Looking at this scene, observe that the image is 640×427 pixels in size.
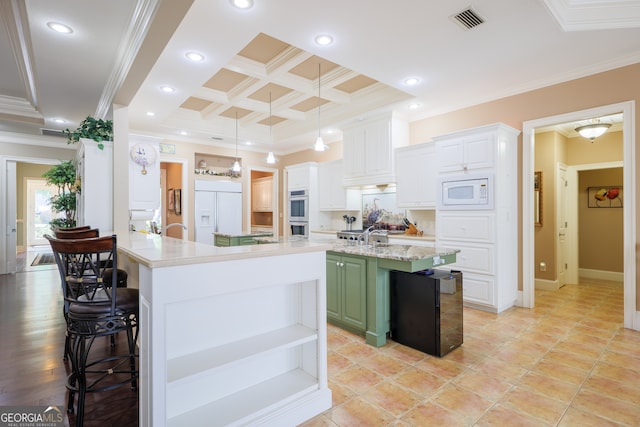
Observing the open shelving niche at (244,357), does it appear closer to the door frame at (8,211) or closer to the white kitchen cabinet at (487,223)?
the white kitchen cabinet at (487,223)

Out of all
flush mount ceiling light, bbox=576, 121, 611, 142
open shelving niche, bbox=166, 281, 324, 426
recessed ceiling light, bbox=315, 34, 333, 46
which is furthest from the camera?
flush mount ceiling light, bbox=576, 121, 611, 142

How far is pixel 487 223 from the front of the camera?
12.5 feet

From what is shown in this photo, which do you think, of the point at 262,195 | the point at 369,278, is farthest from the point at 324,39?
the point at 262,195

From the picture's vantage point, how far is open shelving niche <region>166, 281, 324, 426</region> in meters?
1.62

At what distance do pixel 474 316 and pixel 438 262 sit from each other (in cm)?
Answer: 149

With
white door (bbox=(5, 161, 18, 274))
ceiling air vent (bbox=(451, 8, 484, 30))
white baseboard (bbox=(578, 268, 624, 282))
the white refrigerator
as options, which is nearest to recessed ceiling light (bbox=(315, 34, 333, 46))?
ceiling air vent (bbox=(451, 8, 484, 30))

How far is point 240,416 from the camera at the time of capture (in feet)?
5.48

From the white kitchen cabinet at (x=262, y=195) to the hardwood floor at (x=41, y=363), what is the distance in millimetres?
4480

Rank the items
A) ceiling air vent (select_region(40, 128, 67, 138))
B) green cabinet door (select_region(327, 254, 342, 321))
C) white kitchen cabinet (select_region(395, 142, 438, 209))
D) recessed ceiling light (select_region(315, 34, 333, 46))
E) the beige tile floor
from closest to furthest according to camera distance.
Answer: the beige tile floor → recessed ceiling light (select_region(315, 34, 333, 46)) → green cabinet door (select_region(327, 254, 342, 321)) → white kitchen cabinet (select_region(395, 142, 438, 209)) → ceiling air vent (select_region(40, 128, 67, 138))

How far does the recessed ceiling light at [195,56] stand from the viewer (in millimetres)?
3121

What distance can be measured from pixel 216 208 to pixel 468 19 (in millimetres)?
5612

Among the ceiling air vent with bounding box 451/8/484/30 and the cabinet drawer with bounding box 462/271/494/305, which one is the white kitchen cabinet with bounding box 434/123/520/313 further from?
the ceiling air vent with bounding box 451/8/484/30

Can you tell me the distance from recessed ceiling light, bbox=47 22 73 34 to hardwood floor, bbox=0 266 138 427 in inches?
110

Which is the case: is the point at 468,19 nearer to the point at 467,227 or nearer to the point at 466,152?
the point at 466,152
